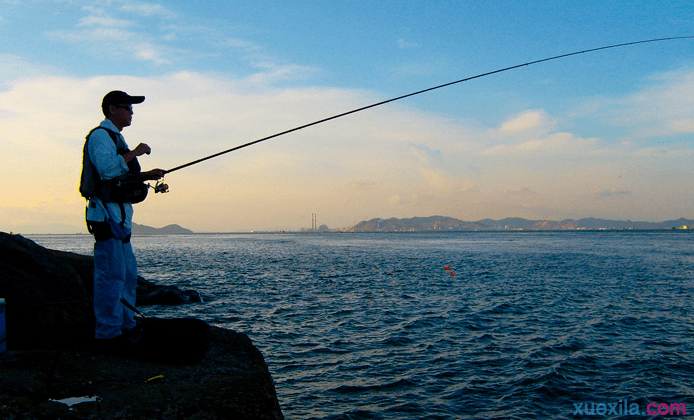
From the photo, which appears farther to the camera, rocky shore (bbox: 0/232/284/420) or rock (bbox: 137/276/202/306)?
rock (bbox: 137/276/202/306)

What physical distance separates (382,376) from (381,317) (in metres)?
Result: 5.75

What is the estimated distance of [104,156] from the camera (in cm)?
452

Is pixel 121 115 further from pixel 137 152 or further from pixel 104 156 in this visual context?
pixel 104 156

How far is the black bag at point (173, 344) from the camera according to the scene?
455 centimetres

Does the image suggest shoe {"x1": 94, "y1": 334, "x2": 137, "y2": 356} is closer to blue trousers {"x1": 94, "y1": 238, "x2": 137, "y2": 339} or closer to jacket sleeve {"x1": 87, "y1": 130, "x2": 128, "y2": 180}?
blue trousers {"x1": 94, "y1": 238, "x2": 137, "y2": 339}

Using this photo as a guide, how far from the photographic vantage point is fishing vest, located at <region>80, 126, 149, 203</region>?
14.9ft

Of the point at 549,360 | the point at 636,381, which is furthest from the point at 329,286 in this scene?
the point at 636,381

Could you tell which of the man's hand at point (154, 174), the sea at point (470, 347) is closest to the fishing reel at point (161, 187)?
the man's hand at point (154, 174)

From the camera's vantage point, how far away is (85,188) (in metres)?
4.54

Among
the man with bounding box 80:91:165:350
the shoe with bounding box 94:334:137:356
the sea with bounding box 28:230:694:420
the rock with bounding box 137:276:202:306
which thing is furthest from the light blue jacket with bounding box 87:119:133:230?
the rock with bounding box 137:276:202:306

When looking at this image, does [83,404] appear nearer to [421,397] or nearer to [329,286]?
[421,397]

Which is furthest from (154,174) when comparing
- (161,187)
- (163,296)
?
(163,296)

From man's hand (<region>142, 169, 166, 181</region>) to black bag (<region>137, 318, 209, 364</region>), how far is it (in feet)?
5.23

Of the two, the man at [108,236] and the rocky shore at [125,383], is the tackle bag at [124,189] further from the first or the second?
the rocky shore at [125,383]
